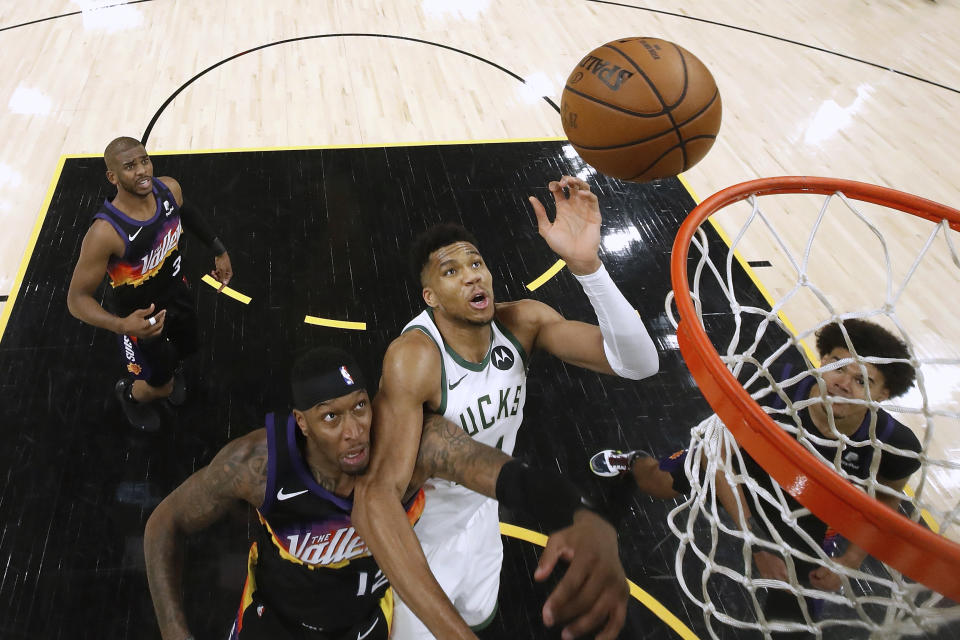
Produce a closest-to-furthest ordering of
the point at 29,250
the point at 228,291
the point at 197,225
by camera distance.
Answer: the point at 197,225 → the point at 228,291 → the point at 29,250

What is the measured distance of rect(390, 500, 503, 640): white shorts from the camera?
10.8 ft

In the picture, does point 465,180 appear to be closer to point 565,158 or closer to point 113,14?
point 565,158

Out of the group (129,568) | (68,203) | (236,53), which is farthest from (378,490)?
(236,53)

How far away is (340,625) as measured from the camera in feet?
9.47

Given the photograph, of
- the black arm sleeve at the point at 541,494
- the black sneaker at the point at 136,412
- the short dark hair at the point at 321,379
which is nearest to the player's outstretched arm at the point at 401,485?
the short dark hair at the point at 321,379

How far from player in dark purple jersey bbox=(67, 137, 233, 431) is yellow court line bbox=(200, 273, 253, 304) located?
615 millimetres

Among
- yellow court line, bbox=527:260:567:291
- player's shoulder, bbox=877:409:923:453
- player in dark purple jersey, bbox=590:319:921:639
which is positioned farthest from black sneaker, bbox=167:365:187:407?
player's shoulder, bbox=877:409:923:453

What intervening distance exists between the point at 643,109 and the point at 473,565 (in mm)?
2111

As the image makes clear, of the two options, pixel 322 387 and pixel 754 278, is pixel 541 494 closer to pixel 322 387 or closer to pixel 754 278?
pixel 322 387

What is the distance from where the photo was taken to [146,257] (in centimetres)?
394

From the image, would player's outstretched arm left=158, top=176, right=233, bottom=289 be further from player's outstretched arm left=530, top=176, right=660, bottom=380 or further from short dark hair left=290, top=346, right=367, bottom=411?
player's outstretched arm left=530, top=176, right=660, bottom=380

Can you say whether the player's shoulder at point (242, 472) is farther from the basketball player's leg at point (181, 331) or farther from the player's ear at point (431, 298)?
the basketball player's leg at point (181, 331)

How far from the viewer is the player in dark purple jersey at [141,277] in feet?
12.3

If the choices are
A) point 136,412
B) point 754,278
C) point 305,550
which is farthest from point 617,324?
point 754,278
